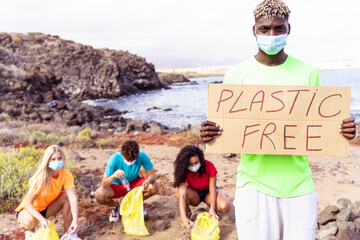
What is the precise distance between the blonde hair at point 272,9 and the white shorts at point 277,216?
45.0 inches

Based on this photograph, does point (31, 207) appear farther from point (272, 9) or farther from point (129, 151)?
point (272, 9)

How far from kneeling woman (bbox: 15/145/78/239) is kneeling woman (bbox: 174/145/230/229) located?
4.88 ft

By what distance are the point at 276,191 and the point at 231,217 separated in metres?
3.15

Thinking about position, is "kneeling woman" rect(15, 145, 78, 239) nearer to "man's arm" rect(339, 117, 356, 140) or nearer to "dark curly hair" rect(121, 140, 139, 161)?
"dark curly hair" rect(121, 140, 139, 161)

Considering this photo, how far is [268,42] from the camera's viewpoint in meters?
2.00

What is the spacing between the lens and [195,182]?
465 centimetres

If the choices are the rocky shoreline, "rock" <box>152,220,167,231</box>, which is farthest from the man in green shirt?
the rocky shoreline

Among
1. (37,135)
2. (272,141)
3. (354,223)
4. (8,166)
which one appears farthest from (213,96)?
(37,135)

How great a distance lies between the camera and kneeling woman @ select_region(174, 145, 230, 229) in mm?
4406

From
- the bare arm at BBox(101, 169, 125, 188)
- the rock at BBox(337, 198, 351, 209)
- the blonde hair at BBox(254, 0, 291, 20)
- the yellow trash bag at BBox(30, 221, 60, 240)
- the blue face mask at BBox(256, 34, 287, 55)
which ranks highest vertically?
the blonde hair at BBox(254, 0, 291, 20)

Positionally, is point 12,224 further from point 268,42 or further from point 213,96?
point 268,42

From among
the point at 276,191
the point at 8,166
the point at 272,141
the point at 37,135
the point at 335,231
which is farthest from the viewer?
the point at 37,135

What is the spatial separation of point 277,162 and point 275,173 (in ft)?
0.36

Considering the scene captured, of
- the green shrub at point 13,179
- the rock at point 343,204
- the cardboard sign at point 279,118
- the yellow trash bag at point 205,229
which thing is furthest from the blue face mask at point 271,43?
the green shrub at point 13,179
